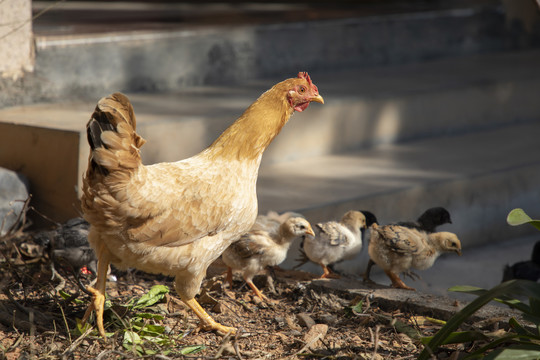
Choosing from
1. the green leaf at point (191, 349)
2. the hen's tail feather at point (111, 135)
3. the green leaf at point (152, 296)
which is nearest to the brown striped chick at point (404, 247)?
the green leaf at point (152, 296)

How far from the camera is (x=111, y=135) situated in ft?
9.05

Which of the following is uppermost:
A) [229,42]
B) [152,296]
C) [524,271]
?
[229,42]

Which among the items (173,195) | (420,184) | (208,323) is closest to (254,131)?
(173,195)

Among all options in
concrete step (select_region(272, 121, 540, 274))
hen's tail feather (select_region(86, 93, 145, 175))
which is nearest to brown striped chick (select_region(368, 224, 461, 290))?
concrete step (select_region(272, 121, 540, 274))

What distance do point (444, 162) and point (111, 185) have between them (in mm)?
4266

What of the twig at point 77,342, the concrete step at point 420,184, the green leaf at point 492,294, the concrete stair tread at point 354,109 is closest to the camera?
the green leaf at point 492,294

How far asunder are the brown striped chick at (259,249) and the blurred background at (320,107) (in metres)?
0.87

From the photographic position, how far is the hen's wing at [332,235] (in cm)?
429

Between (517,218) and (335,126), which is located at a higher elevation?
(517,218)

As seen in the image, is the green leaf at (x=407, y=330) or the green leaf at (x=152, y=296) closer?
the green leaf at (x=407, y=330)

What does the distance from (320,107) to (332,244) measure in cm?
240

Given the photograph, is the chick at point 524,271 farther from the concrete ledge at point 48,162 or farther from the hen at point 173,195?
the concrete ledge at point 48,162

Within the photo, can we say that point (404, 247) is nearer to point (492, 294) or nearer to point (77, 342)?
point (492, 294)

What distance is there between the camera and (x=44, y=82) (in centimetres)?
580
